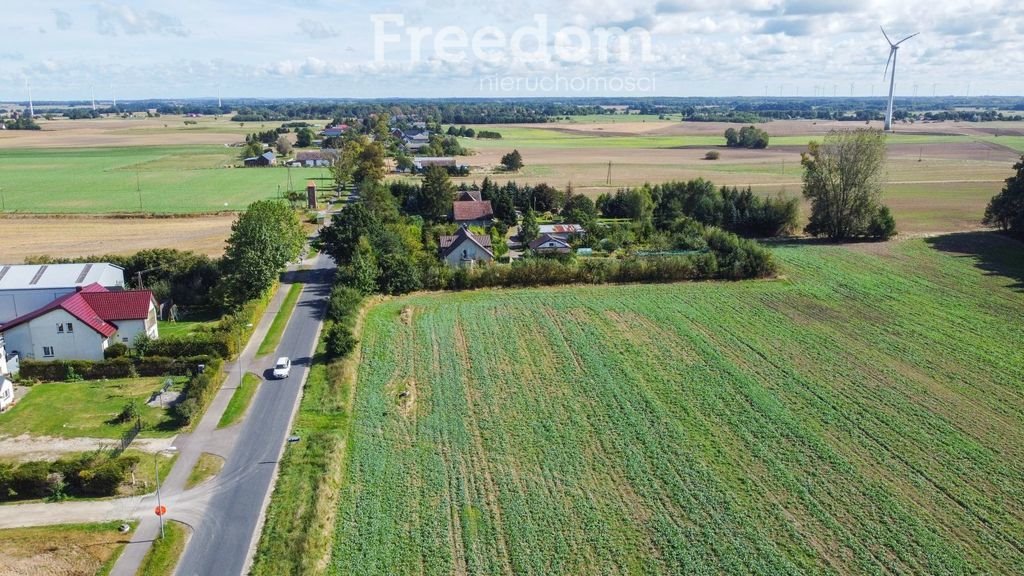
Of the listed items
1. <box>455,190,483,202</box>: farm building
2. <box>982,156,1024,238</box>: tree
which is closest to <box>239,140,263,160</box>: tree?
<box>455,190,483,202</box>: farm building

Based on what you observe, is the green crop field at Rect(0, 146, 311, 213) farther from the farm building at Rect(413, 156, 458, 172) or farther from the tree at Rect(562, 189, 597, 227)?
the tree at Rect(562, 189, 597, 227)

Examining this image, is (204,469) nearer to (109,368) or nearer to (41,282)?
(109,368)

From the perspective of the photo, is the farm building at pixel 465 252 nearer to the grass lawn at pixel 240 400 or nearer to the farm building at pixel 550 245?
the farm building at pixel 550 245

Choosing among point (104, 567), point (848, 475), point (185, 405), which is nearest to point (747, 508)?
point (848, 475)

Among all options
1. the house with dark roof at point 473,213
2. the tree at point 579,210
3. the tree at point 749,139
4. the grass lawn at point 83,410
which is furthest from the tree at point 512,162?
the grass lawn at point 83,410

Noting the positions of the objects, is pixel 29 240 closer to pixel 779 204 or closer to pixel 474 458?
pixel 474 458
